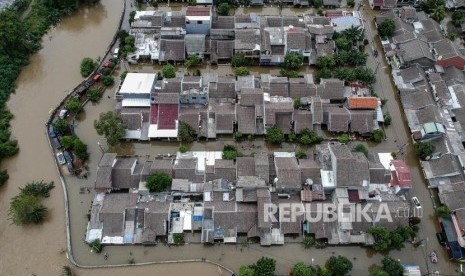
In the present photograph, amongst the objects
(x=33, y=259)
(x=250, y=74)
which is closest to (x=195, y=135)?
(x=250, y=74)

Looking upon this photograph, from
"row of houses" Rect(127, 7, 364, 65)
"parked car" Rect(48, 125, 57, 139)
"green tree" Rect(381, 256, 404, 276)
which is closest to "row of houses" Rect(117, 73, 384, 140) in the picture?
"row of houses" Rect(127, 7, 364, 65)

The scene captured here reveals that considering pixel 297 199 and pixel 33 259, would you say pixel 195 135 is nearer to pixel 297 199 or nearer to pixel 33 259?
pixel 297 199

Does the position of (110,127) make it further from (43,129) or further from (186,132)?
(43,129)

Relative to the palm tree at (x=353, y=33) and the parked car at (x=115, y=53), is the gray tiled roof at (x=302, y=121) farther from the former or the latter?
the parked car at (x=115, y=53)

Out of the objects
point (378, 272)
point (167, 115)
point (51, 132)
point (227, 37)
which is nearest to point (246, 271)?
point (378, 272)

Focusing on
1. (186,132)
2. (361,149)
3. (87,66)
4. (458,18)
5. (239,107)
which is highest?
(458,18)

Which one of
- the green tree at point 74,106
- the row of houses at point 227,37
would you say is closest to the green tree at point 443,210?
the row of houses at point 227,37
